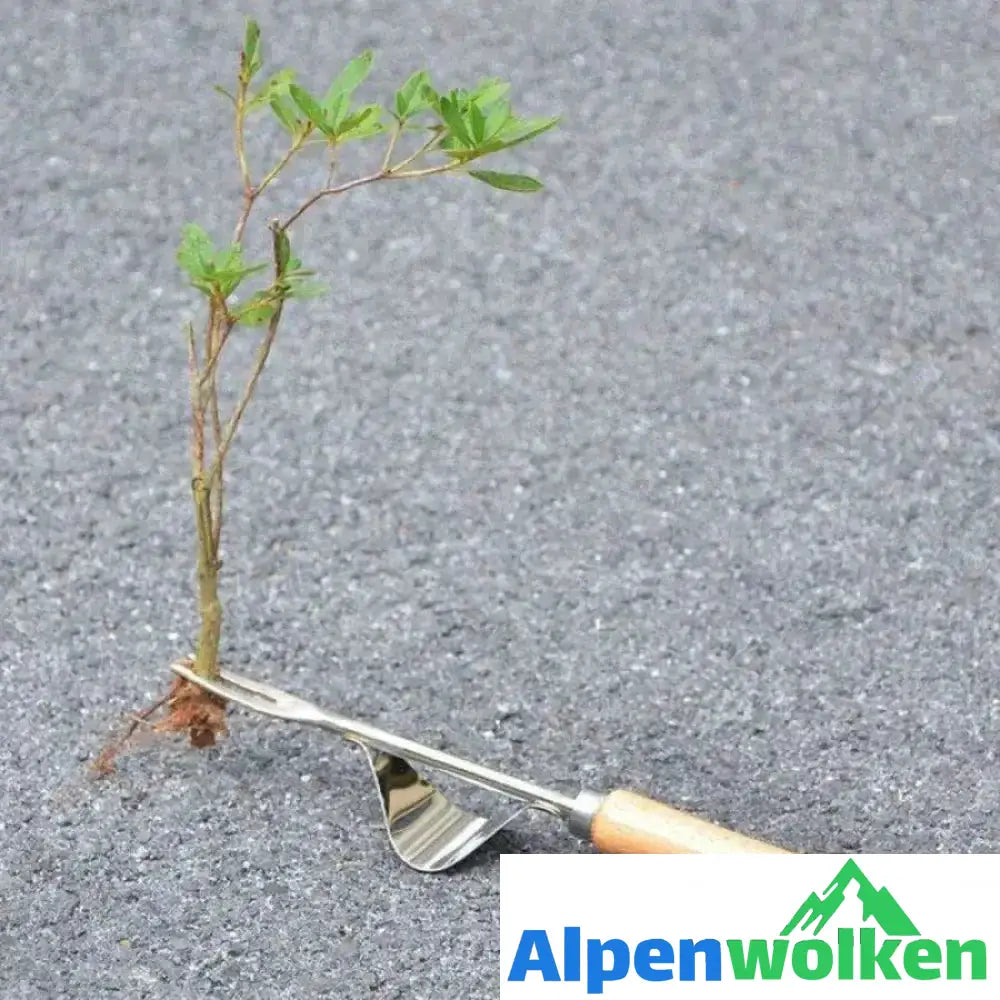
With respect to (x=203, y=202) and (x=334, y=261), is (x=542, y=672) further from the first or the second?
(x=203, y=202)

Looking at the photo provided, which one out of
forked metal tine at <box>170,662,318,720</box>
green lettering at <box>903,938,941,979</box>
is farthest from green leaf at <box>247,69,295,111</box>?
green lettering at <box>903,938,941,979</box>

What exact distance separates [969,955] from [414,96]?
1.88 feet

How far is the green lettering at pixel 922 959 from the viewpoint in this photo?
3.09 ft

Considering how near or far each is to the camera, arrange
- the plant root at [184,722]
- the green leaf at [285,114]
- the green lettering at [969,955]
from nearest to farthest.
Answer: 1. the green lettering at [969,955]
2. the green leaf at [285,114]
3. the plant root at [184,722]

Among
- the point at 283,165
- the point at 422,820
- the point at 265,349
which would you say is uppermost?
the point at 283,165

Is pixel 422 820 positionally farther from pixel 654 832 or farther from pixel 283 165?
pixel 283 165

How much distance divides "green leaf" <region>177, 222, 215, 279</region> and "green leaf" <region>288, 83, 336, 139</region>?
95 millimetres

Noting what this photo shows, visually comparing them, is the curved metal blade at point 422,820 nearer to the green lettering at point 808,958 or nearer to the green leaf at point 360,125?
the green lettering at point 808,958

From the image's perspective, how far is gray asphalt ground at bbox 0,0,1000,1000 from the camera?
1131mm

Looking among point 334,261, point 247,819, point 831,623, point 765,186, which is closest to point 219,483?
point 247,819

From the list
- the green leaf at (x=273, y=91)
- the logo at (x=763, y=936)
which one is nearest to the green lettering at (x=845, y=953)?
the logo at (x=763, y=936)

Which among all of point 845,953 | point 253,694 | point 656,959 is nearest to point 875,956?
point 845,953

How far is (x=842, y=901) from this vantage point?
37.6 inches

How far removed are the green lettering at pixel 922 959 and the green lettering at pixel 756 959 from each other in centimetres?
7
